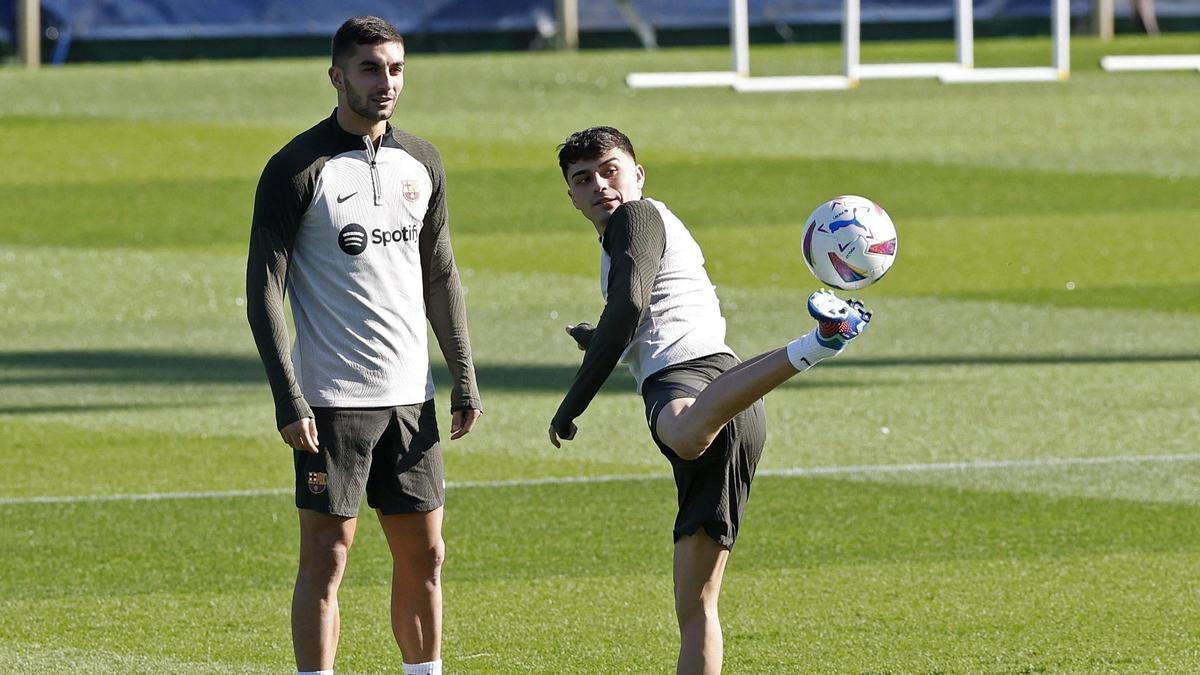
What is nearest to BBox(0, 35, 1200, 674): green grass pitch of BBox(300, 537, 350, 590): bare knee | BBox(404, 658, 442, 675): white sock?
BBox(404, 658, 442, 675): white sock

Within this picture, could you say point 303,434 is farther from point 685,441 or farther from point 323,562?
point 685,441

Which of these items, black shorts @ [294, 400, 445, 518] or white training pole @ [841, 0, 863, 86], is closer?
black shorts @ [294, 400, 445, 518]

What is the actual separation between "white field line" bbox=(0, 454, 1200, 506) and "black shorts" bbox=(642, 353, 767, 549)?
4.47 metres

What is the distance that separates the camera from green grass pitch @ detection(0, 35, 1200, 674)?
7.96 metres

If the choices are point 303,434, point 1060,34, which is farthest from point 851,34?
point 303,434

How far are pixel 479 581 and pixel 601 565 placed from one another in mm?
524

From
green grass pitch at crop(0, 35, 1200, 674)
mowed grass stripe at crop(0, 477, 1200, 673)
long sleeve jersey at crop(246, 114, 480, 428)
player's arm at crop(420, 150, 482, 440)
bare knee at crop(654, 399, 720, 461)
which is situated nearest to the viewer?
bare knee at crop(654, 399, 720, 461)

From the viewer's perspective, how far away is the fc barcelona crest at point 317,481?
6168 mm

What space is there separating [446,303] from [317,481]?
0.75m

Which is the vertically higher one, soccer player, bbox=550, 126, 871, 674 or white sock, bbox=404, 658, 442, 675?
soccer player, bbox=550, 126, 871, 674

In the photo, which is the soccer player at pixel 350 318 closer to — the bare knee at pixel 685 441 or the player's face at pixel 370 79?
the player's face at pixel 370 79

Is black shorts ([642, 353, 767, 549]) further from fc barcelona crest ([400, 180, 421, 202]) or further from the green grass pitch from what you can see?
the green grass pitch

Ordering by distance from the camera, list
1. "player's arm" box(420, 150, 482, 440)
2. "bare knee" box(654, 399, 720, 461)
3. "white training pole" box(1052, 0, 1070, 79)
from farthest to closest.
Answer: "white training pole" box(1052, 0, 1070, 79)
"player's arm" box(420, 150, 482, 440)
"bare knee" box(654, 399, 720, 461)

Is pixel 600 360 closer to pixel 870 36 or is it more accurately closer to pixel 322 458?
pixel 322 458
